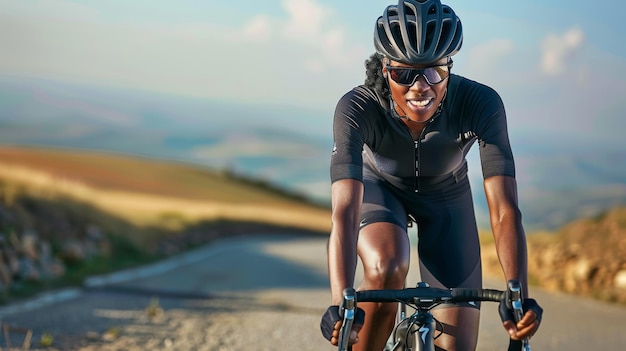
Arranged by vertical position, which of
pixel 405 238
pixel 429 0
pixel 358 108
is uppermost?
pixel 429 0

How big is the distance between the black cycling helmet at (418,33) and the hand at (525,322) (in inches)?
50.3

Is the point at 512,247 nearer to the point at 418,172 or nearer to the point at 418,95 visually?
the point at 418,95

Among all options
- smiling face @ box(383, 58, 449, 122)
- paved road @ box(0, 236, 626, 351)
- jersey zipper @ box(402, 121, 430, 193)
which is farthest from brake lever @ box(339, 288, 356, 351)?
paved road @ box(0, 236, 626, 351)

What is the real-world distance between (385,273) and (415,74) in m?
0.91

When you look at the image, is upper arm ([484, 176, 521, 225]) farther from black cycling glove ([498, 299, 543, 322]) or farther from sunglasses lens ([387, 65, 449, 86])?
black cycling glove ([498, 299, 543, 322])

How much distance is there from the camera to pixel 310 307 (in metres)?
13.1

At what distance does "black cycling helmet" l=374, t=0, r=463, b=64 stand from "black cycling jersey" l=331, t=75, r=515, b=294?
11.2 inches

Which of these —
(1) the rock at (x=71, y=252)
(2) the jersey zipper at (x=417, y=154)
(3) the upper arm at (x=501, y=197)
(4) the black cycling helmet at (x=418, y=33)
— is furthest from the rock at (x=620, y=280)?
(3) the upper arm at (x=501, y=197)

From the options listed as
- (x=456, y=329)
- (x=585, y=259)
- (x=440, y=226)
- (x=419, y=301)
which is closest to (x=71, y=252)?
(x=585, y=259)

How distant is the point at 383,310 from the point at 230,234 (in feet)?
95.2

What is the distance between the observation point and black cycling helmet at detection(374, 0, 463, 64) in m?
4.54

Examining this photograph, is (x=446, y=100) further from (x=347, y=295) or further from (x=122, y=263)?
(x=122, y=263)

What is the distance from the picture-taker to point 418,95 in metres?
4.59

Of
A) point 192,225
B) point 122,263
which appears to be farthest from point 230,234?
point 122,263
